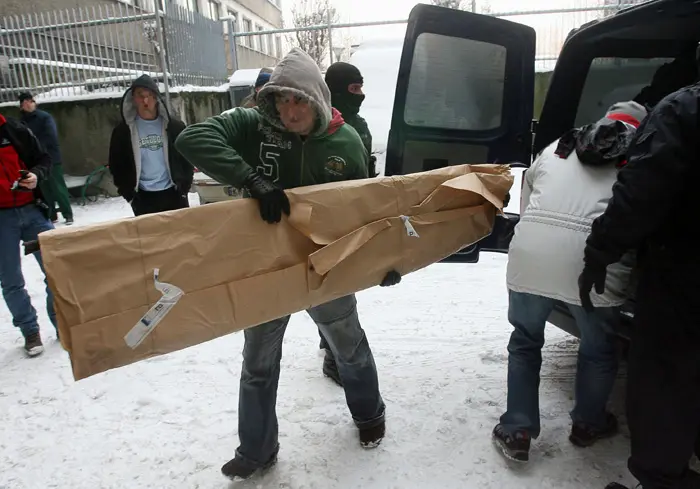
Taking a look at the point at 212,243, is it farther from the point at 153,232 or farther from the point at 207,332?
the point at 207,332

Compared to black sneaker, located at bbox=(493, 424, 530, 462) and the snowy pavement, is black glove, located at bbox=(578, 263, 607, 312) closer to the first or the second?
black sneaker, located at bbox=(493, 424, 530, 462)

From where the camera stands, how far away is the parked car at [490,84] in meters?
2.95

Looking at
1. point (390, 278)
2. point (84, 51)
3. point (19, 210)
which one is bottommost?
point (390, 278)

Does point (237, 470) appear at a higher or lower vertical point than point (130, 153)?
lower

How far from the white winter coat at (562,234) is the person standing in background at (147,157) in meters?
2.70

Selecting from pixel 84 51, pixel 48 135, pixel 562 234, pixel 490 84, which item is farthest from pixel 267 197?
pixel 84 51

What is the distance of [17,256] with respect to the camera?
143 inches

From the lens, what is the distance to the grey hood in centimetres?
198

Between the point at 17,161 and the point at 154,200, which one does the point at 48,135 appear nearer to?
the point at 17,161

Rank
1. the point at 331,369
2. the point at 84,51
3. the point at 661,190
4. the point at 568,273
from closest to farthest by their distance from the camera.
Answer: the point at 661,190, the point at 568,273, the point at 331,369, the point at 84,51

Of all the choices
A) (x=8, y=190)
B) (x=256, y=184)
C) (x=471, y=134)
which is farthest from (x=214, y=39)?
(x=256, y=184)

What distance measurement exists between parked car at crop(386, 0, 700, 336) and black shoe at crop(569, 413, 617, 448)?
108cm

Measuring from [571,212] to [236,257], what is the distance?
133 centimetres

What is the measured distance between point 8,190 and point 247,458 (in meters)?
2.60
